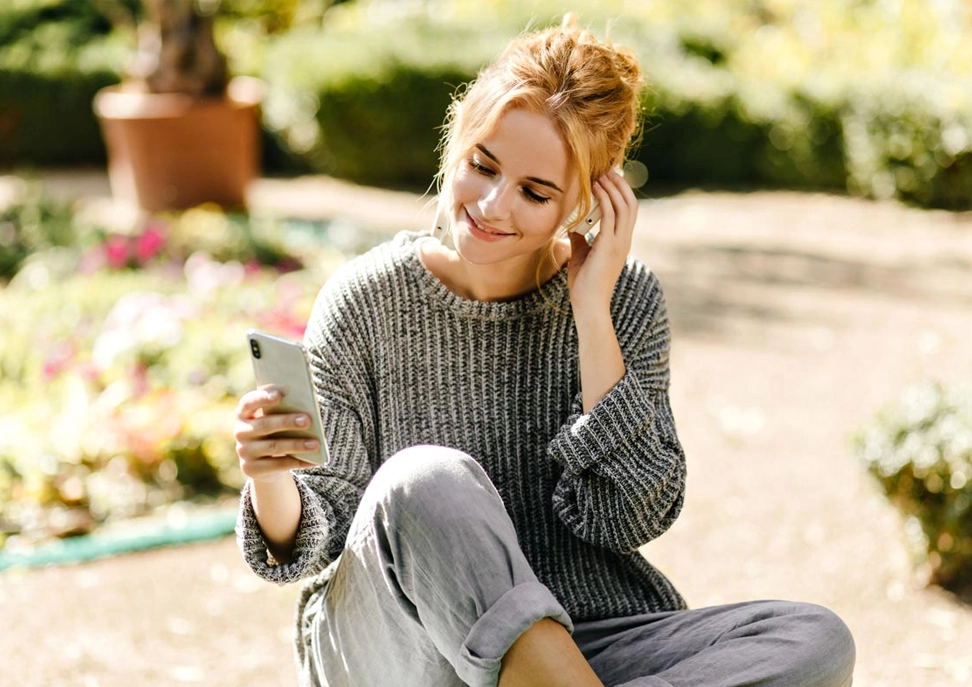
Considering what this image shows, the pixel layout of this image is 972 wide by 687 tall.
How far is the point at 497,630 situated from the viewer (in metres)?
1.82

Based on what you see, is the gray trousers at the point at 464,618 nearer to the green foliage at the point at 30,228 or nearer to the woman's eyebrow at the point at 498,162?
the woman's eyebrow at the point at 498,162

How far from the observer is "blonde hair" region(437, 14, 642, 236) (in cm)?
225

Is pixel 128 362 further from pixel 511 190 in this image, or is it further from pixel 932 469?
pixel 932 469

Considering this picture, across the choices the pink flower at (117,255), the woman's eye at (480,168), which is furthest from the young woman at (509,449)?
the pink flower at (117,255)

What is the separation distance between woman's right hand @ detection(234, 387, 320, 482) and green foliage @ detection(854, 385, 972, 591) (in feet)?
7.26

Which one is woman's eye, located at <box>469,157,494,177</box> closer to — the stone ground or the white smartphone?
the white smartphone

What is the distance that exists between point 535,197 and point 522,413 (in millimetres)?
466

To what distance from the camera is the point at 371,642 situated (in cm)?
205

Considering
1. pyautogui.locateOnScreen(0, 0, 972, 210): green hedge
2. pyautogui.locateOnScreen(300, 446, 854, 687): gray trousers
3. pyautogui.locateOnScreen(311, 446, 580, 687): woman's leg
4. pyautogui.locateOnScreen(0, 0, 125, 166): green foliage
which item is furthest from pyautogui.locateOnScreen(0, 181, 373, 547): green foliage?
pyautogui.locateOnScreen(0, 0, 125, 166): green foliage

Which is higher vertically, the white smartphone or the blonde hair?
the blonde hair

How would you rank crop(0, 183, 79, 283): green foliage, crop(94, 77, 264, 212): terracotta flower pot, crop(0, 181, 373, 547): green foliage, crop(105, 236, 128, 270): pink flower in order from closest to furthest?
crop(0, 181, 373, 547): green foliage, crop(105, 236, 128, 270): pink flower, crop(0, 183, 79, 283): green foliage, crop(94, 77, 264, 212): terracotta flower pot

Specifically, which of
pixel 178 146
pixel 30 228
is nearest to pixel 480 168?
pixel 30 228

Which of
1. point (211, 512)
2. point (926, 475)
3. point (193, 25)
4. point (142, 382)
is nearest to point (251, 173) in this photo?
point (193, 25)

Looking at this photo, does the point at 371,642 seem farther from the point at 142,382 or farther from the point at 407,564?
the point at 142,382
